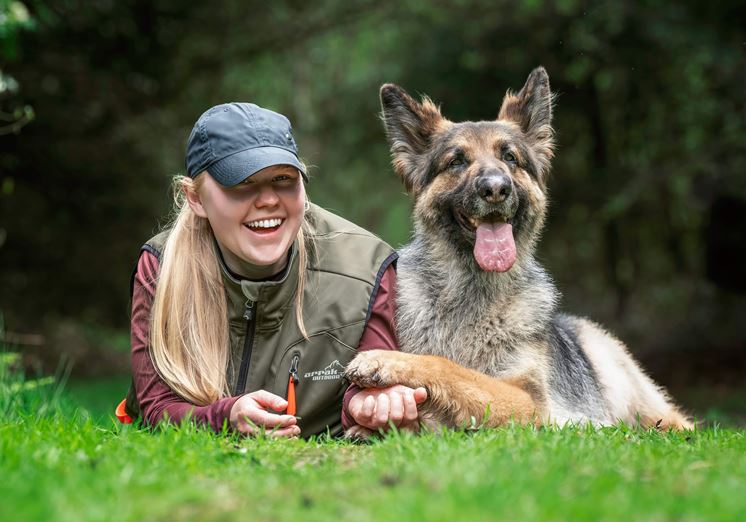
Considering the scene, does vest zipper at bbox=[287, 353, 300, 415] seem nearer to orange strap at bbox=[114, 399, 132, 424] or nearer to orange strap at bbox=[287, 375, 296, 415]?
orange strap at bbox=[287, 375, 296, 415]

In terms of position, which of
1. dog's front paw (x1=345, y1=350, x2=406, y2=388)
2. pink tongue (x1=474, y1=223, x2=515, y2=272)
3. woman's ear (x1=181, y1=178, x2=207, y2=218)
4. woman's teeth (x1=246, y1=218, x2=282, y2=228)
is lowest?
dog's front paw (x1=345, y1=350, x2=406, y2=388)

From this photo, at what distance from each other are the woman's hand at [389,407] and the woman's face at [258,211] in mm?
997

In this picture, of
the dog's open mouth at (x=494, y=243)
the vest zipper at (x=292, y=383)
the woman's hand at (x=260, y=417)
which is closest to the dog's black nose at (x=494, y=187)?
the dog's open mouth at (x=494, y=243)

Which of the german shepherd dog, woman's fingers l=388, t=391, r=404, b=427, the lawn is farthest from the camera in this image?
the german shepherd dog

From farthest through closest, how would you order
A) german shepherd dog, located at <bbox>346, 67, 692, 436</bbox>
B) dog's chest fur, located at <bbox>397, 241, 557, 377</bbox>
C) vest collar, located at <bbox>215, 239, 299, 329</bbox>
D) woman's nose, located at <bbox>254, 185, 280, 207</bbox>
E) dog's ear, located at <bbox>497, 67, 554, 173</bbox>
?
dog's ear, located at <bbox>497, 67, 554, 173</bbox>
dog's chest fur, located at <bbox>397, 241, 557, 377</bbox>
vest collar, located at <bbox>215, 239, 299, 329</bbox>
woman's nose, located at <bbox>254, 185, 280, 207</bbox>
german shepherd dog, located at <bbox>346, 67, 692, 436</bbox>

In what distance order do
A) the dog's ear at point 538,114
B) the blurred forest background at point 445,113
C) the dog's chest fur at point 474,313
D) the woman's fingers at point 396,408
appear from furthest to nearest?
the blurred forest background at point 445,113 → the dog's ear at point 538,114 → the dog's chest fur at point 474,313 → the woman's fingers at point 396,408

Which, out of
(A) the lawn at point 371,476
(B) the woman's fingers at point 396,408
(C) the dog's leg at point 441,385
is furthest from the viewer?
(C) the dog's leg at point 441,385

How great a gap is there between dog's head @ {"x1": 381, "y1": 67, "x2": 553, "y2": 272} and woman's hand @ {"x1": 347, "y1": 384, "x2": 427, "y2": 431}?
1.06m

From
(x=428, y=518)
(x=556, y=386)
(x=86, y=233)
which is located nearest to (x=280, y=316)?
(x=556, y=386)

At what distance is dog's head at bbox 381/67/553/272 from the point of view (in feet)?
17.4

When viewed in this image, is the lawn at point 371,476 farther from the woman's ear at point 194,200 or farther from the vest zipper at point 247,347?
the woman's ear at point 194,200

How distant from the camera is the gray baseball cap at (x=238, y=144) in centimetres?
481

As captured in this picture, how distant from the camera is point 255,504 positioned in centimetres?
304

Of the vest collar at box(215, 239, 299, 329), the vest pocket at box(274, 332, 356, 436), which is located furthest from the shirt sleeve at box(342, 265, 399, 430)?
the vest collar at box(215, 239, 299, 329)
